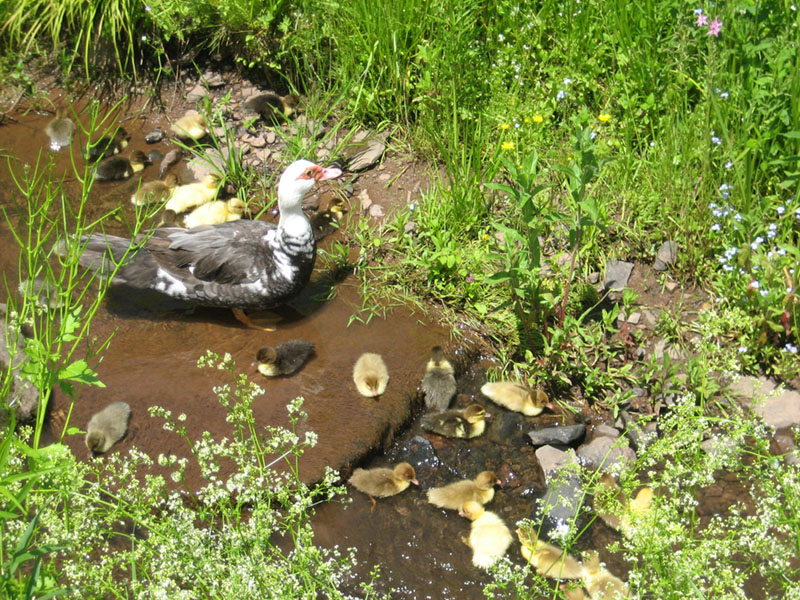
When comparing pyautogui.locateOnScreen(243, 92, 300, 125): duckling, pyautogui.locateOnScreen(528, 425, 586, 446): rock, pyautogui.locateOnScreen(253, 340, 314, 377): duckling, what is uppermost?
pyautogui.locateOnScreen(243, 92, 300, 125): duckling

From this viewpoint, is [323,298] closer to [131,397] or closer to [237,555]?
[131,397]

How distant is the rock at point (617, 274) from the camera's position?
4793 millimetres

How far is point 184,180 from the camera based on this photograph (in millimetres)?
5680

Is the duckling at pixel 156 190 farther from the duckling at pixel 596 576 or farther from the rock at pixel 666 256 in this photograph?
the duckling at pixel 596 576

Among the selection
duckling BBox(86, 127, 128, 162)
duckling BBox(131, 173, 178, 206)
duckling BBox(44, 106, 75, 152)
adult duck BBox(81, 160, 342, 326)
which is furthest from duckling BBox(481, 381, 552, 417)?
duckling BBox(44, 106, 75, 152)

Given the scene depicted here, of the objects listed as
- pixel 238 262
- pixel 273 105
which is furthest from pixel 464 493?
Answer: pixel 273 105

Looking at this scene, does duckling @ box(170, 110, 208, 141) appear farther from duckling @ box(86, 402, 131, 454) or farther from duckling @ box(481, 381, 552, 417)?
duckling @ box(481, 381, 552, 417)

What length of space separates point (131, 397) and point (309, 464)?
1.02 metres

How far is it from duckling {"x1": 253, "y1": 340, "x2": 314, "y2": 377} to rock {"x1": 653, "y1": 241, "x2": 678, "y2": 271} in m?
2.09

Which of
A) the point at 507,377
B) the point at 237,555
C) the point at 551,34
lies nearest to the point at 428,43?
the point at 551,34

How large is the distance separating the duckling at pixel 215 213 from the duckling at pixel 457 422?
193 cm

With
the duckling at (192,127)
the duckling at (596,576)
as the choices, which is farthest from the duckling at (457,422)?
the duckling at (192,127)

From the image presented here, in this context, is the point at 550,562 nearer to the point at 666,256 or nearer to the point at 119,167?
the point at 666,256

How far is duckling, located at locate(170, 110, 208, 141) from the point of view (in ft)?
18.9
